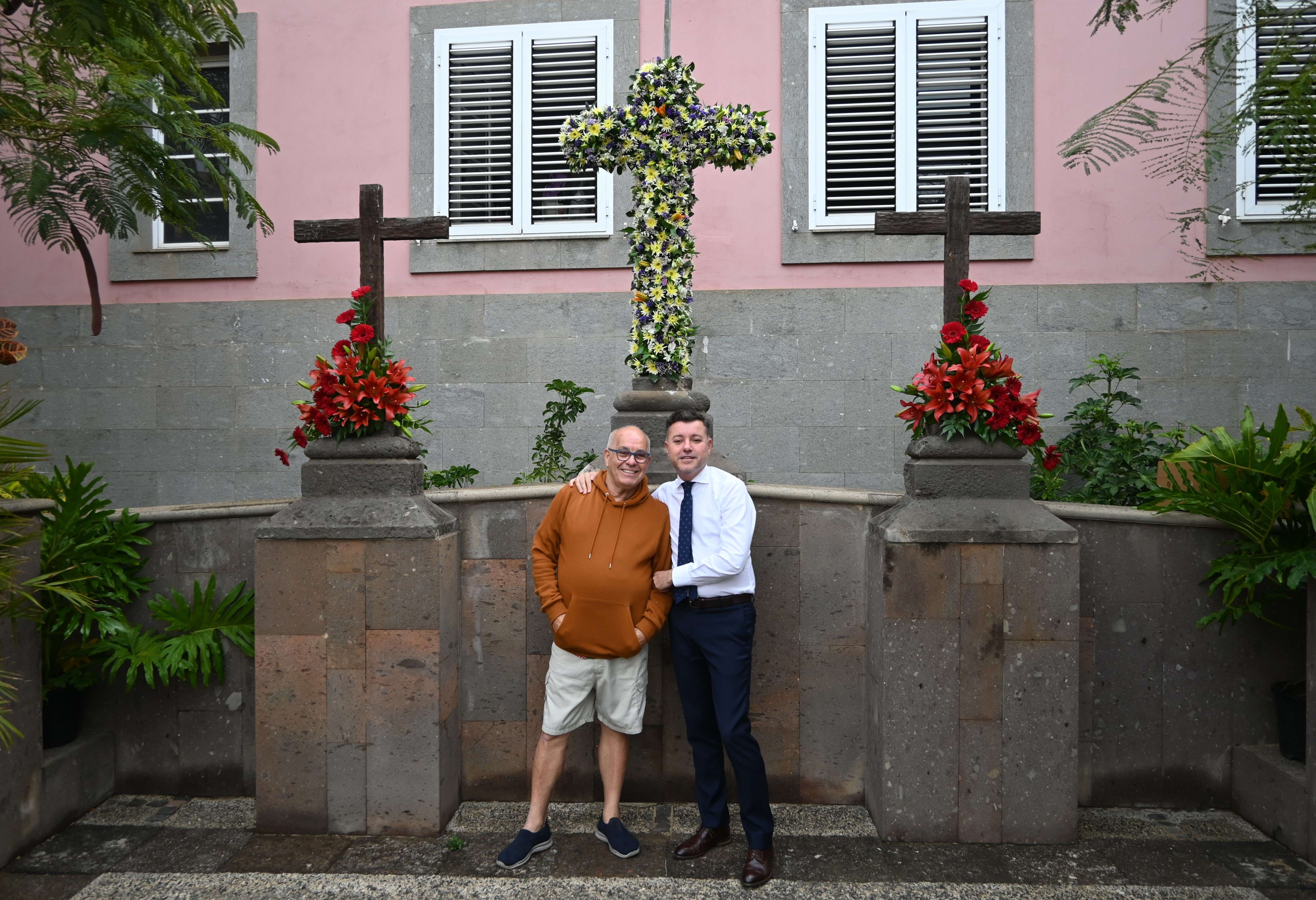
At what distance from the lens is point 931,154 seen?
6938 mm

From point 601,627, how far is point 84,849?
2772 mm

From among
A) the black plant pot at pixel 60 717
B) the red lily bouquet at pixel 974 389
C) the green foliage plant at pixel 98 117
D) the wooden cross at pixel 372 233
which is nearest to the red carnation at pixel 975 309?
the red lily bouquet at pixel 974 389

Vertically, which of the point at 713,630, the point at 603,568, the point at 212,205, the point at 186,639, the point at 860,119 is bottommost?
the point at 186,639

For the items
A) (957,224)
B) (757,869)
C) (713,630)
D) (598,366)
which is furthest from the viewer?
(598,366)

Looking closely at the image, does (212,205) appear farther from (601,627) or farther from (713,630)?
(713,630)

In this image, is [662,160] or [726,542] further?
[662,160]

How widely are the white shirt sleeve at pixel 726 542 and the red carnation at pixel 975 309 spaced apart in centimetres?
143

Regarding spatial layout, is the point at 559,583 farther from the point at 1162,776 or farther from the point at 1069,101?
the point at 1069,101

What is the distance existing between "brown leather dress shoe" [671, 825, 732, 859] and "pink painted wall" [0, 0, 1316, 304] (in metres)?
4.33

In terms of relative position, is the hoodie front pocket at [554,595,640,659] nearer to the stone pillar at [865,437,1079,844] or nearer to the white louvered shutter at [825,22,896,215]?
the stone pillar at [865,437,1079,844]

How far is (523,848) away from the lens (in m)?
3.94

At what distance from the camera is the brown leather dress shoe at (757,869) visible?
146 inches

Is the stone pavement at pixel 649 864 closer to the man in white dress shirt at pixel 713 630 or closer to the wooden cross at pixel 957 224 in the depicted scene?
the man in white dress shirt at pixel 713 630

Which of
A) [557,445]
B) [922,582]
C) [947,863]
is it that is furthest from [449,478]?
[947,863]
